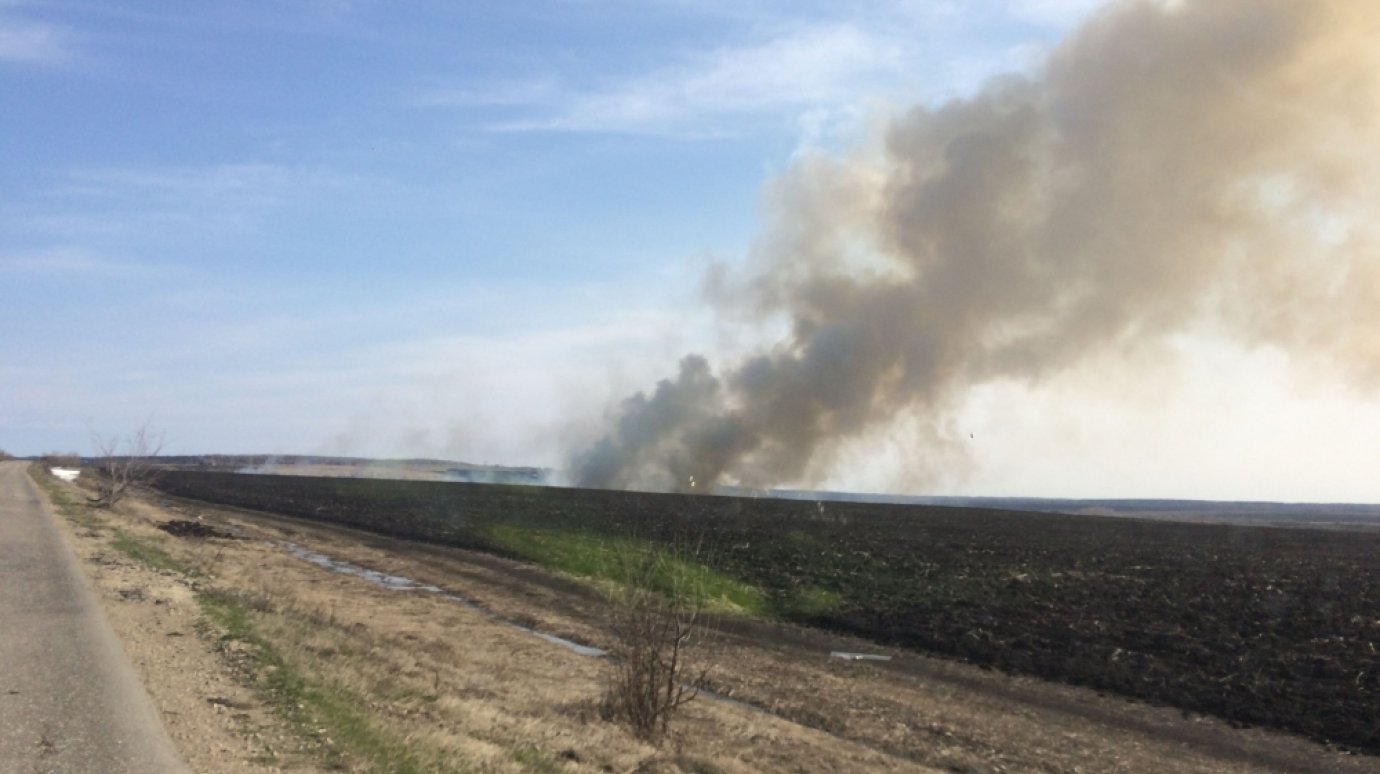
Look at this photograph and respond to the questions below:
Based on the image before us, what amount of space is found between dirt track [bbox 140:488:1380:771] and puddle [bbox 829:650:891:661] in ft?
1.11

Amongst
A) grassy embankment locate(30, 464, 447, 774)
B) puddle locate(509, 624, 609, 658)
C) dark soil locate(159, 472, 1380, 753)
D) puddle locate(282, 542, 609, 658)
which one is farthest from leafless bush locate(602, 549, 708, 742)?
dark soil locate(159, 472, 1380, 753)

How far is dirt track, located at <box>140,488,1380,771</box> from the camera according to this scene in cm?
1367

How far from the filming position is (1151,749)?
1523 cm

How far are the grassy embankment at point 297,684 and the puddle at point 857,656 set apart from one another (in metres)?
10.3

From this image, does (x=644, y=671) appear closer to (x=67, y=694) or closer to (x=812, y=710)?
(x=812, y=710)

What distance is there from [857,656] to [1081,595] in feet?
38.2

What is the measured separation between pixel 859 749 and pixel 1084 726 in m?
4.51

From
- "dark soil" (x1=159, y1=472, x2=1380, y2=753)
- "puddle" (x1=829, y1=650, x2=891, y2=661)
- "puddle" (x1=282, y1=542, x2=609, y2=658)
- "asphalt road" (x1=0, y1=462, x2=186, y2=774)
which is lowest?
"puddle" (x1=829, y1=650, x2=891, y2=661)

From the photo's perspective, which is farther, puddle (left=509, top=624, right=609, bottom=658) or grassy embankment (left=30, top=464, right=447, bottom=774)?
puddle (left=509, top=624, right=609, bottom=658)

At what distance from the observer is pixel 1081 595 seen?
3009 cm

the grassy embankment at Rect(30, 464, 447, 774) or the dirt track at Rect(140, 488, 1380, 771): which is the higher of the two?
the grassy embankment at Rect(30, 464, 447, 774)

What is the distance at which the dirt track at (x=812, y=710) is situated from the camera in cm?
1367

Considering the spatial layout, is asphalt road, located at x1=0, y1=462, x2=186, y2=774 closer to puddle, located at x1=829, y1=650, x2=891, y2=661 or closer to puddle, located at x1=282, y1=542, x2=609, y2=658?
puddle, located at x1=282, y1=542, x2=609, y2=658

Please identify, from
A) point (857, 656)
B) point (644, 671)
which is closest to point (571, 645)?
point (857, 656)
